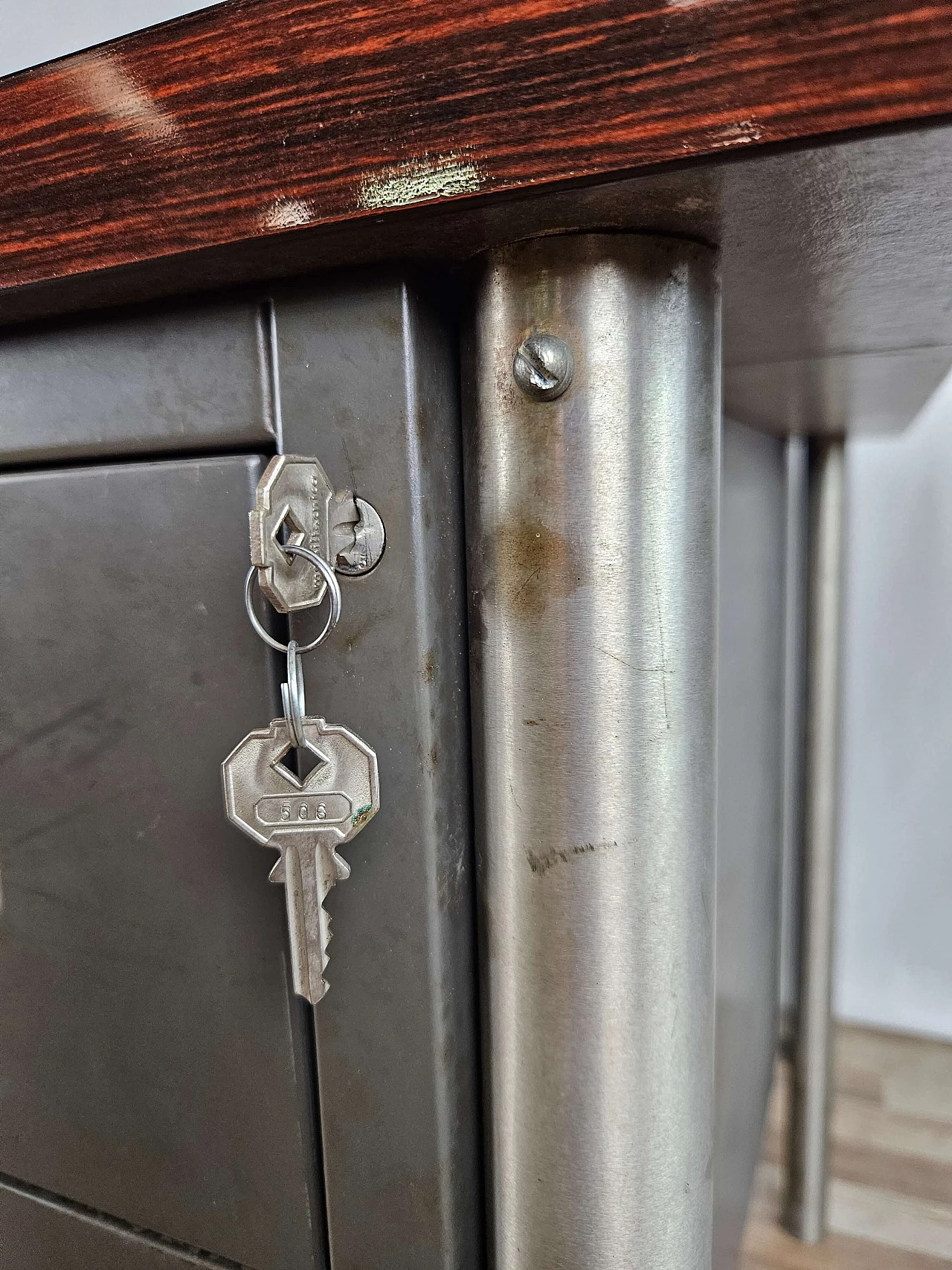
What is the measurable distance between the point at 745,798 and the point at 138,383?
0.52 meters

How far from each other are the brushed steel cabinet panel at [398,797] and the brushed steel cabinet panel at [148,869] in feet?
0.08

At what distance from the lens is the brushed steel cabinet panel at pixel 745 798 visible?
535mm

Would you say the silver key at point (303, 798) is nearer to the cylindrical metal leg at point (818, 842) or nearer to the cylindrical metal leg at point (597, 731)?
the cylindrical metal leg at point (597, 731)

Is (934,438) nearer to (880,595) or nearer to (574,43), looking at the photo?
(880,595)

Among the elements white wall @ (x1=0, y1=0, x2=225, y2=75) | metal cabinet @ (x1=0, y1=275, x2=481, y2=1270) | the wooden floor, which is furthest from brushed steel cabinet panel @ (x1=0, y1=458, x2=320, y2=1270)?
the wooden floor

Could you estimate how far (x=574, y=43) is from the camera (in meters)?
0.20

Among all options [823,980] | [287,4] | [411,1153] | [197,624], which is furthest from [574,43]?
[823,980]

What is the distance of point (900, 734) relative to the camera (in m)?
1.23

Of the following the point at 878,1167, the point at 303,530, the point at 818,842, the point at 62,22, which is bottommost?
the point at 878,1167

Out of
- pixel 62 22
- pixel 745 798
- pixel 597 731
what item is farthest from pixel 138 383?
pixel 62 22

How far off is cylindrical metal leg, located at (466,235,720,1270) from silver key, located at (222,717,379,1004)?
0.05m

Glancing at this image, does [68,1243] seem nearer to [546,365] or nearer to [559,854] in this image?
[559,854]

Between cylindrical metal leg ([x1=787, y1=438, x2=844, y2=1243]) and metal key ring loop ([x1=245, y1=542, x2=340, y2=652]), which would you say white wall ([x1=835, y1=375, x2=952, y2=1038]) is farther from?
metal key ring loop ([x1=245, y1=542, x2=340, y2=652])

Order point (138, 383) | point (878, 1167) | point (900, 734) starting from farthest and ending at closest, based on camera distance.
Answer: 1. point (900, 734)
2. point (878, 1167)
3. point (138, 383)
